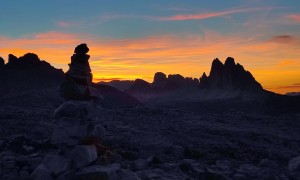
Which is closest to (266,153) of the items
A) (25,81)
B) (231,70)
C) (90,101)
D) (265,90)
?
(90,101)

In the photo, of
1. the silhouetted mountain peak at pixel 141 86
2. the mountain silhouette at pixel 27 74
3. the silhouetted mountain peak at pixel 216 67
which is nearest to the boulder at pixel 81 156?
the mountain silhouette at pixel 27 74

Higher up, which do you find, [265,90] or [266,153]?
[265,90]

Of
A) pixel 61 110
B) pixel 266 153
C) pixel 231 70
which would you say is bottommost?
pixel 266 153

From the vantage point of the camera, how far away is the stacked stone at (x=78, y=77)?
20.2 meters

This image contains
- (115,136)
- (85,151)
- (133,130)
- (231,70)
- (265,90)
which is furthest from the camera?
(231,70)

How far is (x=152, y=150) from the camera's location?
2873 centimetres

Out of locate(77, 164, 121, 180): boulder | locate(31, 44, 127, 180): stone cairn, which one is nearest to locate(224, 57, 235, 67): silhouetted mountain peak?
locate(31, 44, 127, 180): stone cairn

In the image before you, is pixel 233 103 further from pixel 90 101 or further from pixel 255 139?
pixel 90 101

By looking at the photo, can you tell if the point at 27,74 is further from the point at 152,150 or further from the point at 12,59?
the point at 152,150

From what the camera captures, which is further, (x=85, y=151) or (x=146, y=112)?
(x=146, y=112)

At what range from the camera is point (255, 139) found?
3800cm

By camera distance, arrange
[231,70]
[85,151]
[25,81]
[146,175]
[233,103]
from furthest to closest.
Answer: [231,70] → [233,103] → [25,81] → [146,175] → [85,151]

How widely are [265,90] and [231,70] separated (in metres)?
18.4

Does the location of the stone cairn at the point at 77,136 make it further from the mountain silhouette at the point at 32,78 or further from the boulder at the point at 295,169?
the mountain silhouette at the point at 32,78
